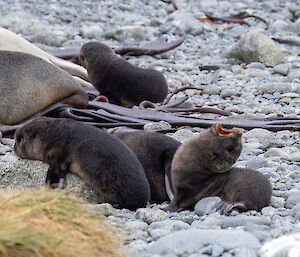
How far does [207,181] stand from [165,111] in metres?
3.28

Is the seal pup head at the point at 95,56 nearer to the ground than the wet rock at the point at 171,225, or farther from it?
nearer to the ground

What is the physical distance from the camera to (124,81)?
27.8 feet

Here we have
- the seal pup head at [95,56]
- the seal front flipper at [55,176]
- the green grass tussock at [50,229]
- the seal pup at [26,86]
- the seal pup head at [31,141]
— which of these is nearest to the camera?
the green grass tussock at [50,229]

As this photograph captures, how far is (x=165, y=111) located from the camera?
7.97 m

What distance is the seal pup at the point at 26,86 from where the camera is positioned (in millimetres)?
6938

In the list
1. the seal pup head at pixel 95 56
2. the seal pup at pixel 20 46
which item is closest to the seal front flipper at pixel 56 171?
the seal pup at pixel 20 46

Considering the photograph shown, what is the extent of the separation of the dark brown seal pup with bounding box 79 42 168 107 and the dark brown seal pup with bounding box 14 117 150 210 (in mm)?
3542

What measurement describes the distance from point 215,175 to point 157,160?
1.87 ft

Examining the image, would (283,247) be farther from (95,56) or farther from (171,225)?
(95,56)

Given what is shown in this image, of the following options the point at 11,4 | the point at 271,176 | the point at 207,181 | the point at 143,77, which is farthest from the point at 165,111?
the point at 11,4

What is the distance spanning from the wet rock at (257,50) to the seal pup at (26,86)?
500 cm

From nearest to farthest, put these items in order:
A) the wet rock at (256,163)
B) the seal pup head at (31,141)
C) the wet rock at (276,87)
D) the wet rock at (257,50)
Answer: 1. the seal pup head at (31,141)
2. the wet rock at (256,163)
3. the wet rock at (276,87)
4. the wet rock at (257,50)

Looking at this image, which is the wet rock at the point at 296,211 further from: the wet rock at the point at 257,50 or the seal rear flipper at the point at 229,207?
the wet rock at the point at 257,50

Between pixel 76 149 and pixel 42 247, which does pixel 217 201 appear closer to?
pixel 76 149
